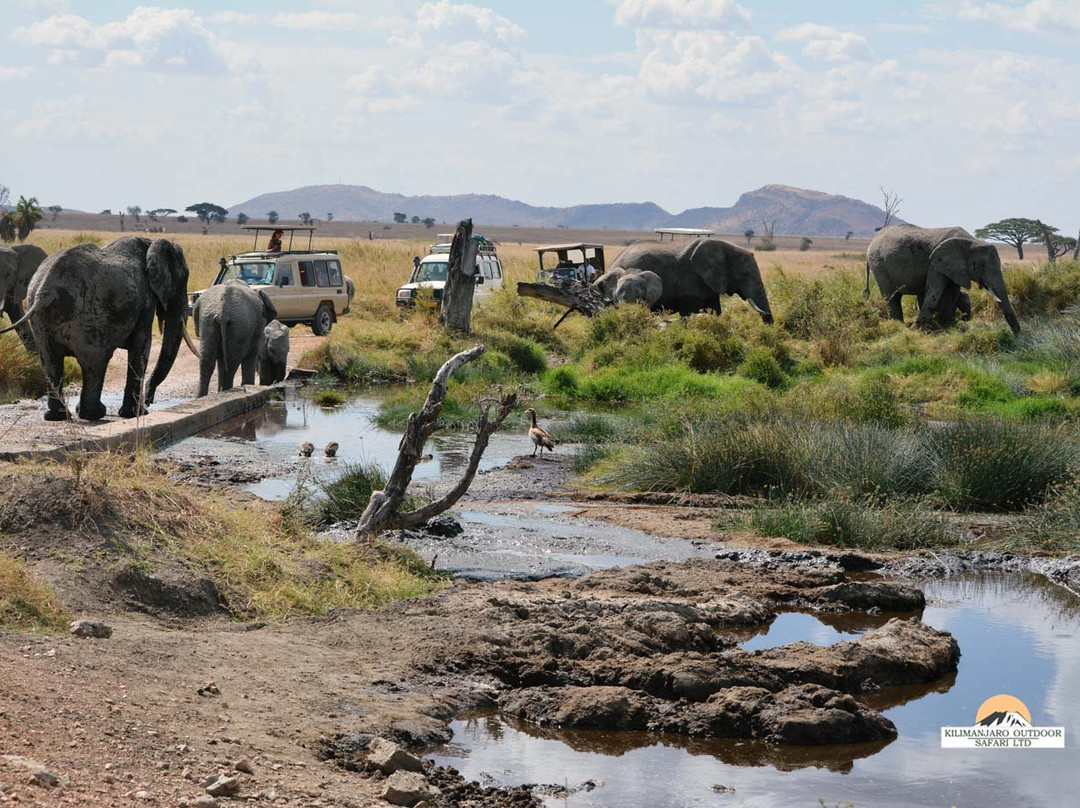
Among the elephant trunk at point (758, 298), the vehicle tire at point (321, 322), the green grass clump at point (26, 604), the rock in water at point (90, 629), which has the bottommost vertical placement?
the rock in water at point (90, 629)

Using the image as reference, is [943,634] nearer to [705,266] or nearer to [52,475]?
[52,475]

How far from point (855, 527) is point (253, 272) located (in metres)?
18.7

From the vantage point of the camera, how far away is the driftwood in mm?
28234

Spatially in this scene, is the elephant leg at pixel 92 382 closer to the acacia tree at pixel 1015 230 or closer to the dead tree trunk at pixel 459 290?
the dead tree trunk at pixel 459 290

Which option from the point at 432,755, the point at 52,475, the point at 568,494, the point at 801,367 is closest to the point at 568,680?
the point at 432,755

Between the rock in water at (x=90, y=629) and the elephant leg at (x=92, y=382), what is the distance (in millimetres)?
7830

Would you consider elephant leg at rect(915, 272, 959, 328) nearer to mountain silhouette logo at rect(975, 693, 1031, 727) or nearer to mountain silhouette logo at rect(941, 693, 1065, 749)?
mountain silhouette logo at rect(975, 693, 1031, 727)

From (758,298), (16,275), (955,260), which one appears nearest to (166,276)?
(16,275)

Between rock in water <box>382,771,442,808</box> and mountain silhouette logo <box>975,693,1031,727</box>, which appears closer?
rock in water <box>382,771,442,808</box>

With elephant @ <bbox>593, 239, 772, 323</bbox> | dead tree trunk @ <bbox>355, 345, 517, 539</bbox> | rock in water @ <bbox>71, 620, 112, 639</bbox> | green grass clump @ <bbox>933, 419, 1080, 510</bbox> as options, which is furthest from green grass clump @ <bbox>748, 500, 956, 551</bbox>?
elephant @ <bbox>593, 239, 772, 323</bbox>

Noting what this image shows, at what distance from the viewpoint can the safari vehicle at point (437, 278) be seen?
31.0 metres

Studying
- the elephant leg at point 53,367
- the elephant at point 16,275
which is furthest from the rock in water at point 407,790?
the elephant at point 16,275

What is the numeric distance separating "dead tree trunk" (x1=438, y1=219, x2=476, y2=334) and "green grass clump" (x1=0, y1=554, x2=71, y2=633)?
19.8 meters

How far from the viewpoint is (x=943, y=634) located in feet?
26.1
